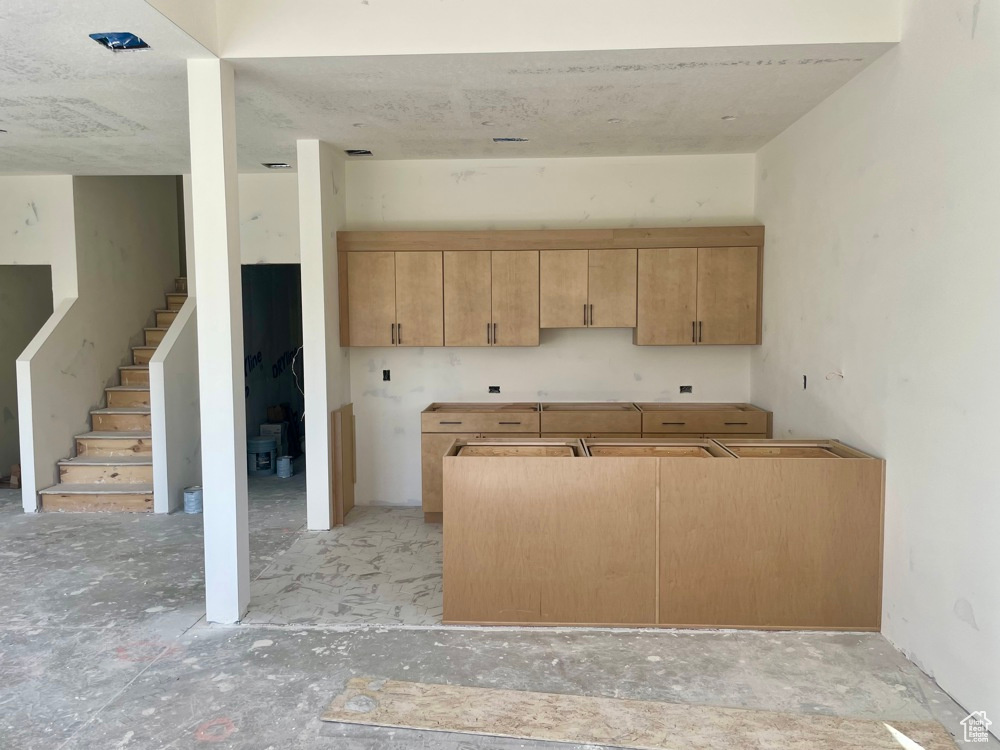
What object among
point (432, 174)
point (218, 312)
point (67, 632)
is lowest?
point (67, 632)

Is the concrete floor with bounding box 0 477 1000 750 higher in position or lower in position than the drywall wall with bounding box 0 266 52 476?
lower

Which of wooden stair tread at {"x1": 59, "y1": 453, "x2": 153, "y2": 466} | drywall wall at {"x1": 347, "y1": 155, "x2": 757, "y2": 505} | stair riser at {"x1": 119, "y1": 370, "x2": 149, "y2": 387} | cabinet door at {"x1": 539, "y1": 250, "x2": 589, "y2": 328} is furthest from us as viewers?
stair riser at {"x1": 119, "y1": 370, "x2": 149, "y2": 387}

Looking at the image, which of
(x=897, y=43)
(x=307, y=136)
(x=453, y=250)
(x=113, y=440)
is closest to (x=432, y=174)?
(x=453, y=250)

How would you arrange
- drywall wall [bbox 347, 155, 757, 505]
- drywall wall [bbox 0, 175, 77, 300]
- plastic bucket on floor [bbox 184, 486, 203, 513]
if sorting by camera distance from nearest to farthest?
drywall wall [bbox 347, 155, 757, 505], plastic bucket on floor [bbox 184, 486, 203, 513], drywall wall [bbox 0, 175, 77, 300]

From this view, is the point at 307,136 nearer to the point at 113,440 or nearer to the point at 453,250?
the point at 453,250

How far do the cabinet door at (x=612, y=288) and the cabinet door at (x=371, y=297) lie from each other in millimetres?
1529

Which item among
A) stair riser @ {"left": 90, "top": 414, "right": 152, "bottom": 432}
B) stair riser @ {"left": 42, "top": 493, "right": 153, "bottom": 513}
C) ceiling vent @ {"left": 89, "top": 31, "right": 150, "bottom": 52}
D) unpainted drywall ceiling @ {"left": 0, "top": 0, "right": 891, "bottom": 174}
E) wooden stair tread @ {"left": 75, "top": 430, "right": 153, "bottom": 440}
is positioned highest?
unpainted drywall ceiling @ {"left": 0, "top": 0, "right": 891, "bottom": 174}

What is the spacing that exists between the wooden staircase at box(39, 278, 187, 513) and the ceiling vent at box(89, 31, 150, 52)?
3873 mm

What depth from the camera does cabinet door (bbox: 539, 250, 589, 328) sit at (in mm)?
5332

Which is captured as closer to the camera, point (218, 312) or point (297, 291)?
point (218, 312)

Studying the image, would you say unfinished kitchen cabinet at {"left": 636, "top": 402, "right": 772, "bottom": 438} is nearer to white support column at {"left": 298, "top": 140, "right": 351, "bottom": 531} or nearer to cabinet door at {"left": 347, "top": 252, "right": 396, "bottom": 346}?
cabinet door at {"left": 347, "top": 252, "right": 396, "bottom": 346}

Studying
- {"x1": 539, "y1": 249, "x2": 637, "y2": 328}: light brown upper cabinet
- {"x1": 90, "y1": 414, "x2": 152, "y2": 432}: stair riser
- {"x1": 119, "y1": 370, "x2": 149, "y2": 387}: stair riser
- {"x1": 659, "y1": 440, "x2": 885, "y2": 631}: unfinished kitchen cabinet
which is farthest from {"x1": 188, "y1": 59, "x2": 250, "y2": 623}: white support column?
{"x1": 119, "y1": 370, "x2": 149, "y2": 387}: stair riser

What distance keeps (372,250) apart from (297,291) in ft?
12.5

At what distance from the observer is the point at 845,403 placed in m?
3.80
